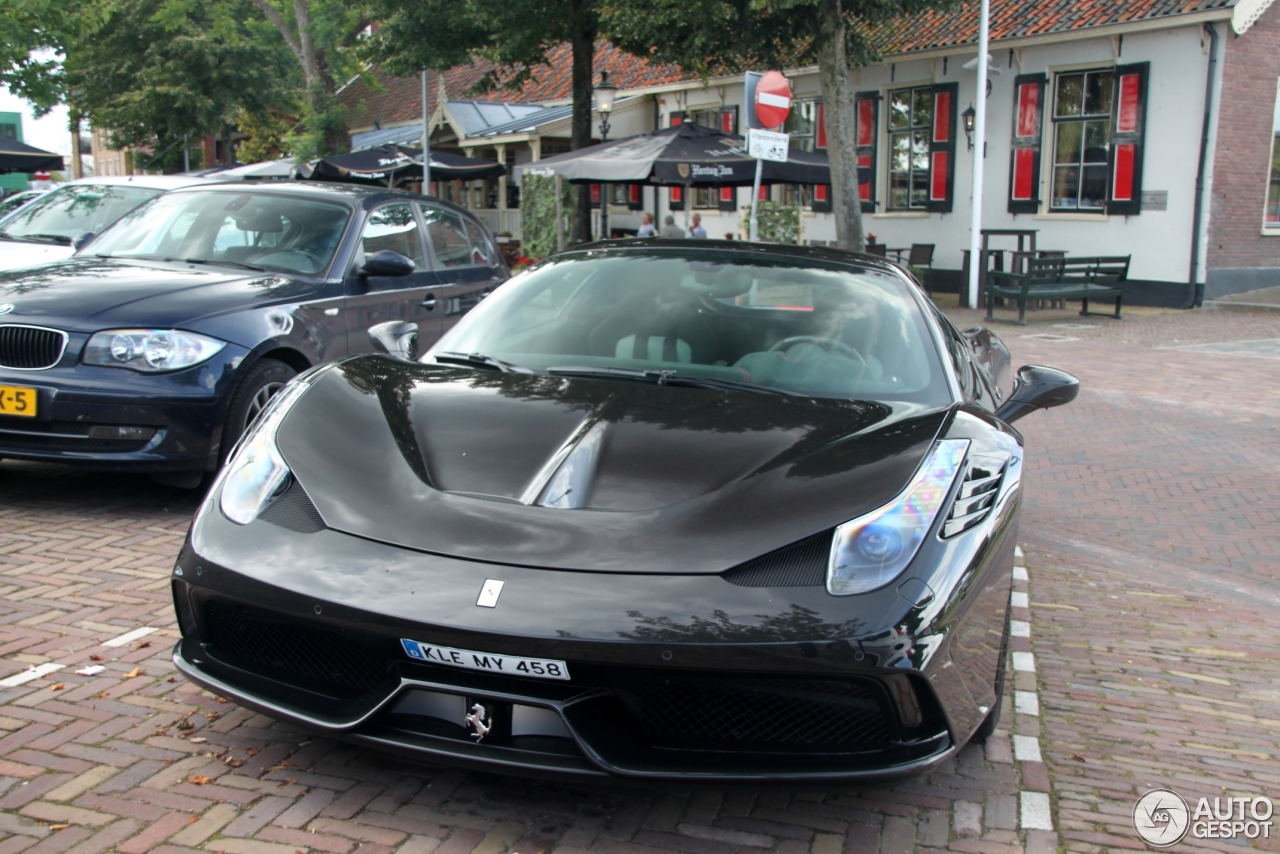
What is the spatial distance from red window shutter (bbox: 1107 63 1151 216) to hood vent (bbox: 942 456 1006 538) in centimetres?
1836

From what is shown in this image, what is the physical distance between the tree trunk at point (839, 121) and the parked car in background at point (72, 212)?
10.6m

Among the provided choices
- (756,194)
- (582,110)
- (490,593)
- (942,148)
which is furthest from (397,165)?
(490,593)

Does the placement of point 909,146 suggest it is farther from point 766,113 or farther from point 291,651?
point 291,651

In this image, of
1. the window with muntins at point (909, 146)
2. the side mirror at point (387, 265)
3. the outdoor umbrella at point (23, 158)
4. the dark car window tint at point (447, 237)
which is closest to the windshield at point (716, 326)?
the side mirror at point (387, 265)

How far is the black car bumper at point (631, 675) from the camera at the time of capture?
7.70 feet

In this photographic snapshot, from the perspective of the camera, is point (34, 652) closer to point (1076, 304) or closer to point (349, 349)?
point (349, 349)

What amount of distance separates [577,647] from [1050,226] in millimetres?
20306

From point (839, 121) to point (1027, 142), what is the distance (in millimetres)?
5253

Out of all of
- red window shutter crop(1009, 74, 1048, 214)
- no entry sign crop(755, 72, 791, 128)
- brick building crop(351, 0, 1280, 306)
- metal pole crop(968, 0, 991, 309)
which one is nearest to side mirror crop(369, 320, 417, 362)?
no entry sign crop(755, 72, 791, 128)

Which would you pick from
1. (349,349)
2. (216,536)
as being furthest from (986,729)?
(349,349)

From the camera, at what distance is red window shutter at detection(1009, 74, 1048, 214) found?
20.9 metres

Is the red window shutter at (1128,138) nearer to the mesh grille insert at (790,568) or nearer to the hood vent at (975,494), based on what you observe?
the hood vent at (975,494)

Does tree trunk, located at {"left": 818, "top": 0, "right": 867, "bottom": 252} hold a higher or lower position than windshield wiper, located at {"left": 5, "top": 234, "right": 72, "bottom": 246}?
higher

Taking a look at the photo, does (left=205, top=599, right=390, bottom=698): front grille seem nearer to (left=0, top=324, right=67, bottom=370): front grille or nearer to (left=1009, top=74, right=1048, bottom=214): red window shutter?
(left=0, top=324, right=67, bottom=370): front grille
